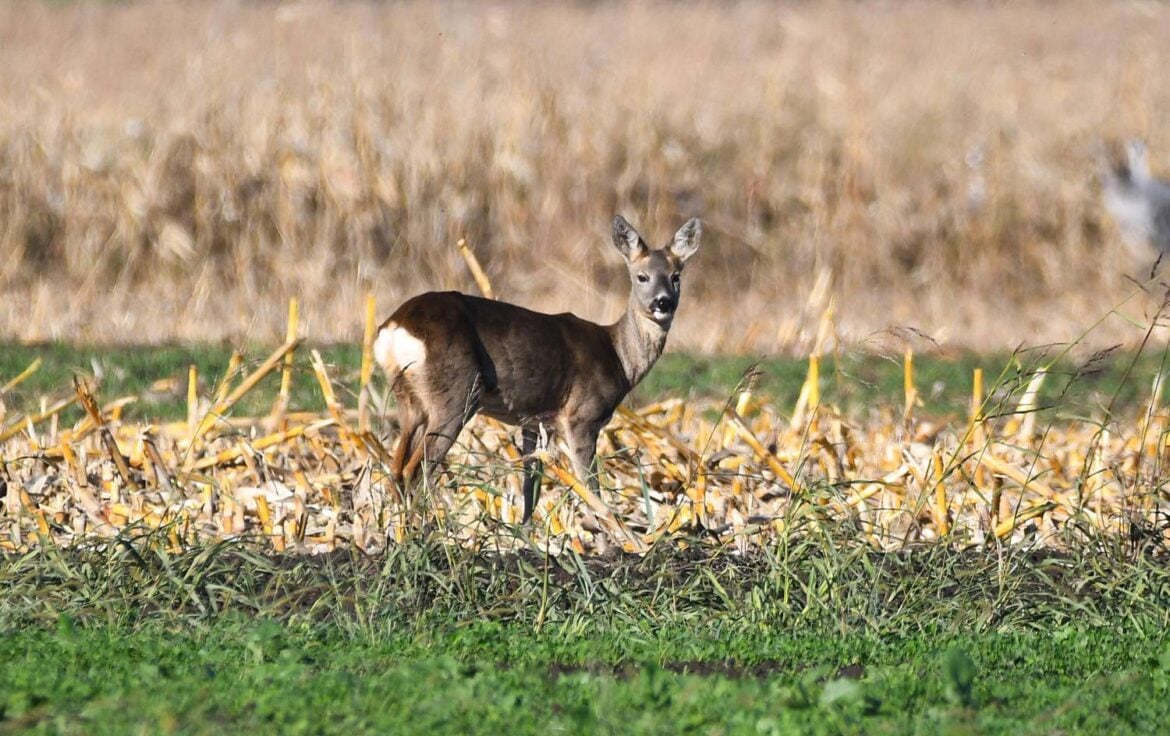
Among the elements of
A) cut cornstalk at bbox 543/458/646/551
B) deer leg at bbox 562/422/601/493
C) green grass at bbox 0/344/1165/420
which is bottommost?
green grass at bbox 0/344/1165/420

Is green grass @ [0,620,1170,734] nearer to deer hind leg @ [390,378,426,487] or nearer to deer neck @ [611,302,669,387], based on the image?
deer hind leg @ [390,378,426,487]

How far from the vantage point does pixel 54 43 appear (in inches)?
790

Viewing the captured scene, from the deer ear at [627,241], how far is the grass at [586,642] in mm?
2572

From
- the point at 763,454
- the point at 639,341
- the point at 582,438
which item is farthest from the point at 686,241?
the point at 763,454

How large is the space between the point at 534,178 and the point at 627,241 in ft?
24.9

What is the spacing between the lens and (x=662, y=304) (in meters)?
9.15

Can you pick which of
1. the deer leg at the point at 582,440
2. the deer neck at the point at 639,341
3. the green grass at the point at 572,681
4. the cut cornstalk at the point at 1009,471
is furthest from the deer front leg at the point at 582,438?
the green grass at the point at 572,681

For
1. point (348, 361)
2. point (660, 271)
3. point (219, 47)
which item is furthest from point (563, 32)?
point (660, 271)

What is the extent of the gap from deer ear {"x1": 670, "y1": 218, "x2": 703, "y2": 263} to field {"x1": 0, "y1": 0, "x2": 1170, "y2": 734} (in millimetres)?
798

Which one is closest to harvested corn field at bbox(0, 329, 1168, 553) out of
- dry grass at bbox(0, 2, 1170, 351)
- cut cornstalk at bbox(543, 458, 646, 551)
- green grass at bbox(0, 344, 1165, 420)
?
cut cornstalk at bbox(543, 458, 646, 551)

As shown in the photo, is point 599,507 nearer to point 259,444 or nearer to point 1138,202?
point 259,444

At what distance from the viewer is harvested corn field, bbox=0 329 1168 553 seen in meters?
7.13

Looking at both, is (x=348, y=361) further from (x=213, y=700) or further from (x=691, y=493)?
(x=213, y=700)

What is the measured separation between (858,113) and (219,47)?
6.42 m
